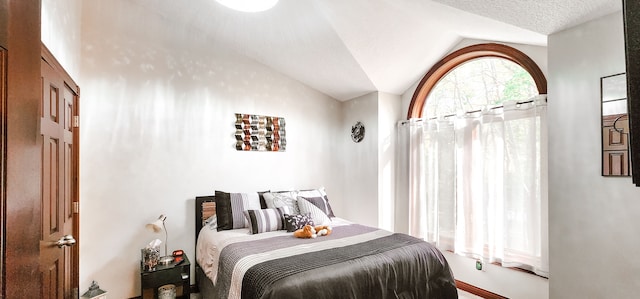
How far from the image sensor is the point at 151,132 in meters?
2.98

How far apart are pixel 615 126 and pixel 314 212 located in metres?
2.40

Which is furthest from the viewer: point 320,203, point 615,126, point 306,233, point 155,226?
point 320,203

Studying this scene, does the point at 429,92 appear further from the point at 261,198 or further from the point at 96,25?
the point at 96,25

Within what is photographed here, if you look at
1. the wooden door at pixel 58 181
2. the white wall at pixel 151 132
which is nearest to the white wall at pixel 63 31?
the wooden door at pixel 58 181

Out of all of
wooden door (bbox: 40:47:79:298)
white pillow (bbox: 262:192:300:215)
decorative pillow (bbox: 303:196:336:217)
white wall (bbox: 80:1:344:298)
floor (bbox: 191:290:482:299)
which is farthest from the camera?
decorative pillow (bbox: 303:196:336:217)

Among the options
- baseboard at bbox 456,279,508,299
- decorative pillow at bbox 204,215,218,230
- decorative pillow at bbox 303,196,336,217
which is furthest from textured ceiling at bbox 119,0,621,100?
baseboard at bbox 456,279,508,299

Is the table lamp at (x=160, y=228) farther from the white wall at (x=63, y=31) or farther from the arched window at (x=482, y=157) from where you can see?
the arched window at (x=482, y=157)

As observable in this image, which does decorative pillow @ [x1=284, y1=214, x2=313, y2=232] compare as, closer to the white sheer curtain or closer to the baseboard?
the white sheer curtain

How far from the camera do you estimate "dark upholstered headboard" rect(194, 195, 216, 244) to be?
10.4ft

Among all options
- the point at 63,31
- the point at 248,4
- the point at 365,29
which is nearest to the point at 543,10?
the point at 365,29

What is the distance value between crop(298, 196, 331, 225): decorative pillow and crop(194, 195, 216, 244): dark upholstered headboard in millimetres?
1004

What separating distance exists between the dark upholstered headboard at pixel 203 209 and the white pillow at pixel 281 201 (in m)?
0.60

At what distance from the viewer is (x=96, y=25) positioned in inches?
108

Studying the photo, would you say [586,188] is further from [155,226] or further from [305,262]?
[155,226]
